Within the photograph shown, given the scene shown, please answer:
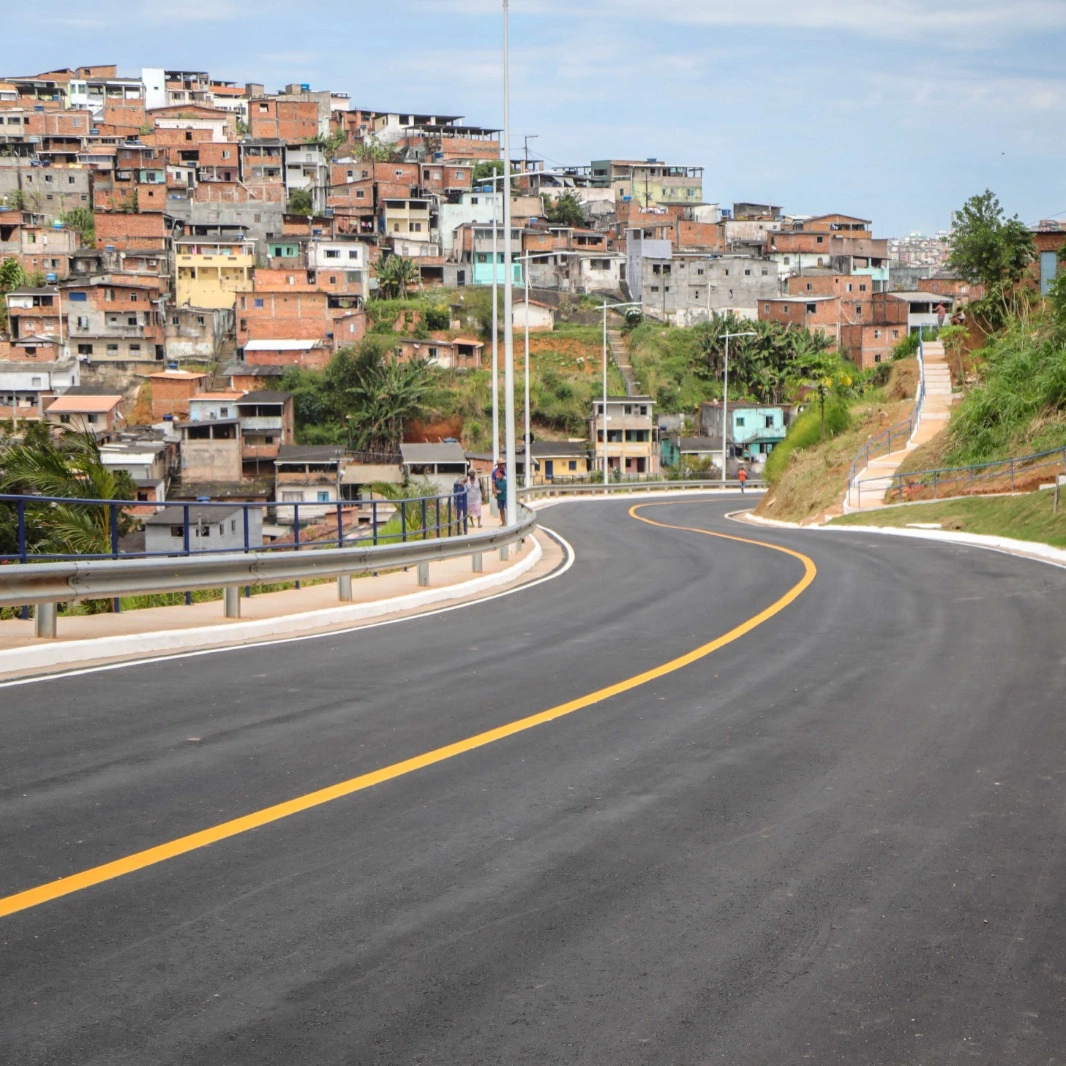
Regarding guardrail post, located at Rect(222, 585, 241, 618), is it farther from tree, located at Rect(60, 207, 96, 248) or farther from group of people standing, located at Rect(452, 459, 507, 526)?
tree, located at Rect(60, 207, 96, 248)

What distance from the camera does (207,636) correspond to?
13664 mm

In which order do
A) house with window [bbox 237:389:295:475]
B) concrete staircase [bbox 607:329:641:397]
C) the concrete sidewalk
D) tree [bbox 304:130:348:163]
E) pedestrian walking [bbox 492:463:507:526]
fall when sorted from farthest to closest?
tree [bbox 304:130:348:163] → concrete staircase [bbox 607:329:641:397] → house with window [bbox 237:389:295:475] → pedestrian walking [bbox 492:463:507:526] → the concrete sidewalk

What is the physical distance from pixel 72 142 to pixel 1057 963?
168541mm

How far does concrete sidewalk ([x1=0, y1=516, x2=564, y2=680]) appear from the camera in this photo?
476 inches

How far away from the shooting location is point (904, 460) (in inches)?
1790

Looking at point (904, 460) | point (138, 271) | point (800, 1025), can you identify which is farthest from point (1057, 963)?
point (138, 271)

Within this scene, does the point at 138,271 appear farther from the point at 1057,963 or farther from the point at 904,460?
the point at 1057,963

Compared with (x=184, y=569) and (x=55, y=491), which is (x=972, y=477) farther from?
(x=184, y=569)

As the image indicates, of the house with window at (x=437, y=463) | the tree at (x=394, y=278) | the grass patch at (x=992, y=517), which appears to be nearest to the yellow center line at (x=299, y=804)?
the grass patch at (x=992, y=517)

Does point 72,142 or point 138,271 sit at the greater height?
point 72,142

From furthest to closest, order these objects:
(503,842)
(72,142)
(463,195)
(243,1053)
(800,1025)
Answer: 1. (72,142)
2. (463,195)
3. (503,842)
4. (800,1025)
5. (243,1053)

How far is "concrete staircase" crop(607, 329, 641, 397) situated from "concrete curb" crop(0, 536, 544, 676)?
9242 cm

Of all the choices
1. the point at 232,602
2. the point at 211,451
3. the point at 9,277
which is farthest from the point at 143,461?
the point at 232,602

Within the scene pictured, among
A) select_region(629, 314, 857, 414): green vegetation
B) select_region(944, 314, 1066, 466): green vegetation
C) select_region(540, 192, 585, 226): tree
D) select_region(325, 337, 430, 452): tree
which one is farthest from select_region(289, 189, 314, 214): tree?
select_region(944, 314, 1066, 466): green vegetation
